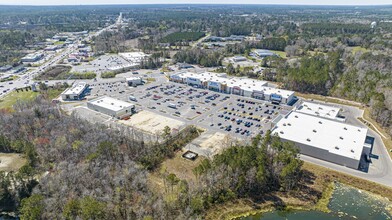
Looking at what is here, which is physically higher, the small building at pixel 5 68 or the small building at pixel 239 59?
the small building at pixel 239 59

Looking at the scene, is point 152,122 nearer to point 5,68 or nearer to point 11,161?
point 11,161

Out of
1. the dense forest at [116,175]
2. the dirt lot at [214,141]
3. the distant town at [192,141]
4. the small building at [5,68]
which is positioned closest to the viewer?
the dense forest at [116,175]

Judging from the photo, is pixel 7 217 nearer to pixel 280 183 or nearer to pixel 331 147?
pixel 280 183

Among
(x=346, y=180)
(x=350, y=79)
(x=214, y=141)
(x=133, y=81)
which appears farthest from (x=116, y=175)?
(x=350, y=79)

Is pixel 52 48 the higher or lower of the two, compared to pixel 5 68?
higher

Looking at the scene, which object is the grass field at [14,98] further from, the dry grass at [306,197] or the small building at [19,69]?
the dry grass at [306,197]

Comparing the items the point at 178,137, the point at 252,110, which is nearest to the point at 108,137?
the point at 178,137

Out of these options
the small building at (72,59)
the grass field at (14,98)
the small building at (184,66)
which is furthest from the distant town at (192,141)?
the small building at (72,59)
